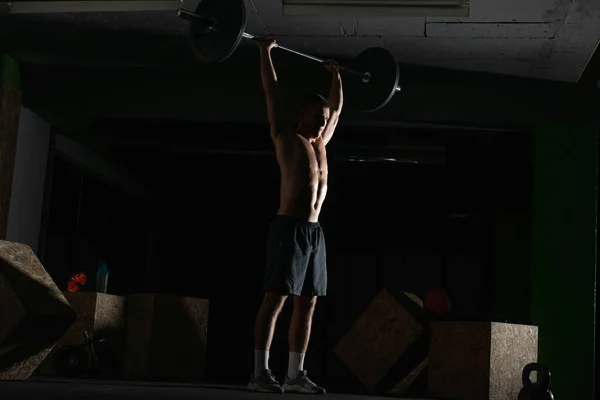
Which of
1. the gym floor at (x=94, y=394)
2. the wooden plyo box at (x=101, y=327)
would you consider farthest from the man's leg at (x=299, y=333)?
the wooden plyo box at (x=101, y=327)

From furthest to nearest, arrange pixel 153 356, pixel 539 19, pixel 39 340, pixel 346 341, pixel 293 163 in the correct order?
pixel 153 356, pixel 346 341, pixel 539 19, pixel 39 340, pixel 293 163

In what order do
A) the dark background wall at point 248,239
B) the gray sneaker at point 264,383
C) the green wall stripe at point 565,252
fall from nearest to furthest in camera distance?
the gray sneaker at point 264,383
the green wall stripe at point 565,252
the dark background wall at point 248,239

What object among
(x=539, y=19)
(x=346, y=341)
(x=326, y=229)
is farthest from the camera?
(x=326, y=229)

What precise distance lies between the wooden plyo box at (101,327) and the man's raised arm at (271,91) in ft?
6.52

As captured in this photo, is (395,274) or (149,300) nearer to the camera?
(149,300)

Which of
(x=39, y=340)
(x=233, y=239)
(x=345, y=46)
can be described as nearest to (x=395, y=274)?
(x=233, y=239)

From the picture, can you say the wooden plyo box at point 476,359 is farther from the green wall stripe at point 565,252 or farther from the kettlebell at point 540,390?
the kettlebell at point 540,390

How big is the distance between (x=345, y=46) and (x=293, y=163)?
5.11 feet

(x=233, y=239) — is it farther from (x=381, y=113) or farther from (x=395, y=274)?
(x=381, y=113)

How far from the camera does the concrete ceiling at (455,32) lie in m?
4.43

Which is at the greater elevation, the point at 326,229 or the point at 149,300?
the point at 326,229

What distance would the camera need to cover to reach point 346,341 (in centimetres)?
509

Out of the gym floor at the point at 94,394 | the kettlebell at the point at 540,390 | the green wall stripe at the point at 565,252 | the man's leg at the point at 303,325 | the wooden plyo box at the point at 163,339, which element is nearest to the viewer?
the gym floor at the point at 94,394

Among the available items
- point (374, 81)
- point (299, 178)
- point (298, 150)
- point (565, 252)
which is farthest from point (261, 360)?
point (565, 252)
